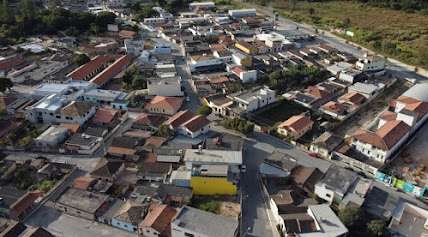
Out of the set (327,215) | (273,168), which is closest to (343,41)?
(273,168)

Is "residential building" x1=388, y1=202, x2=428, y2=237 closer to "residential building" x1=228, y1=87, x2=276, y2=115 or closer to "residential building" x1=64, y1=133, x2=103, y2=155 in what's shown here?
"residential building" x1=228, y1=87, x2=276, y2=115

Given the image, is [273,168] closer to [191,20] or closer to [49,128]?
[49,128]

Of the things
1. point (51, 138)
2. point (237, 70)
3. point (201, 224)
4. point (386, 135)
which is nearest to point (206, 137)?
point (201, 224)

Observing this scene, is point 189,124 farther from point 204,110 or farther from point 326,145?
point 326,145

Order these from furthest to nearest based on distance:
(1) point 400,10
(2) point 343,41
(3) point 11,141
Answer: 1. (1) point 400,10
2. (2) point 343,41
3. (3) point 11,141

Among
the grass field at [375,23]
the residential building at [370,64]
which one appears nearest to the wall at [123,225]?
the residential building at [370,64]

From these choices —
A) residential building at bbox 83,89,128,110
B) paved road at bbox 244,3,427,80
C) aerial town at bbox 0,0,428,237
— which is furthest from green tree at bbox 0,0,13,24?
paved road at bbox 244,3,427,80

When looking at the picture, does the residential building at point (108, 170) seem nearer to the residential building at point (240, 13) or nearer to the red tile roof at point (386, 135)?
the red tile roof at point (386, 135)
